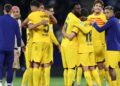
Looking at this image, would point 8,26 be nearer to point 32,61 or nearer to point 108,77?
point 32,61

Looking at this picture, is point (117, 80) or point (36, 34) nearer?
point (36, 34)

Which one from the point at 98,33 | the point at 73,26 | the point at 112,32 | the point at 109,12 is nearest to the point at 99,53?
the point at 98,33

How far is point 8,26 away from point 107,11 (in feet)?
8.22

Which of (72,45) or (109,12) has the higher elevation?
(109,12)

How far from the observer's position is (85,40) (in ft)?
57.1

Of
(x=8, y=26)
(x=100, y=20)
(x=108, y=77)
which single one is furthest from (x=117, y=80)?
(x=8, y=26)

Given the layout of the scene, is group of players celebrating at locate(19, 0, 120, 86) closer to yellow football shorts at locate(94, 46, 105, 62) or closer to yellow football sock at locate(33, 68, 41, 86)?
yellow football sock at locate(33, 68, 41, 86)

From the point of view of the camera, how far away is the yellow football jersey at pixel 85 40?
56.9 feet

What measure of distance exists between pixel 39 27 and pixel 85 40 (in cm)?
116

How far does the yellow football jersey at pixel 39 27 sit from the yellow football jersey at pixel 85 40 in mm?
750

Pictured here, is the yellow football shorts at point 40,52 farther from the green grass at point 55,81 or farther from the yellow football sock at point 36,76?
the green grass at point 55,81

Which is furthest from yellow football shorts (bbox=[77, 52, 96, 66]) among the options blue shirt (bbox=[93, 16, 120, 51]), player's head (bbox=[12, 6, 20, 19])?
player's head (bbox=[12, 6, 20, 19])

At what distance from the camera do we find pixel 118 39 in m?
18.0

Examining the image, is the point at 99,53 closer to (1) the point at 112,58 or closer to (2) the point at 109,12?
(1) the point at 112,58
